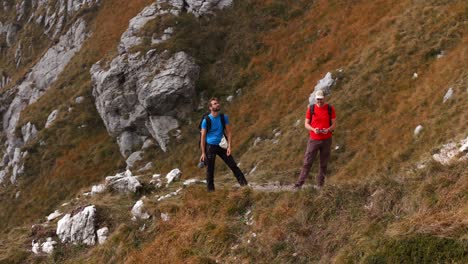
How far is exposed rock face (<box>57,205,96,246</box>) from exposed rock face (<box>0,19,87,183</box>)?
3533 centimetres

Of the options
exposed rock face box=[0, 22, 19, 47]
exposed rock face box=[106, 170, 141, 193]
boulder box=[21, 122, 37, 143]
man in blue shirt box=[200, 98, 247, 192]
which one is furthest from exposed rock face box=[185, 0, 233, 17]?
exposed rock face box=[0, 22, 19, 47]

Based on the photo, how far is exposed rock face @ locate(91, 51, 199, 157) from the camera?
32.4 m

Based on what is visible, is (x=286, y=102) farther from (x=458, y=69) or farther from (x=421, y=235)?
(x=421, y=235)

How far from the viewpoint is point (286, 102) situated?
27.0 metres

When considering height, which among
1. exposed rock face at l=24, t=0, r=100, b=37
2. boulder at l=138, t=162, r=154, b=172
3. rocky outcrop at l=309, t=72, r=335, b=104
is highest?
exposed rock face at l=24, t=0, r=100, b=37

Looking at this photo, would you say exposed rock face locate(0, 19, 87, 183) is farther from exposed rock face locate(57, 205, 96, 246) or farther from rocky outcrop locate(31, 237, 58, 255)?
exposed rock face locate(57, 205, 96, 246)

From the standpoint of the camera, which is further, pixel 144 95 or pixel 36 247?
pixel 144 95

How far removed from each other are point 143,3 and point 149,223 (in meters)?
36.9

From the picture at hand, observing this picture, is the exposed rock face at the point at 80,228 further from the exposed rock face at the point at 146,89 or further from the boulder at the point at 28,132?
the boulder at the point at 28,132

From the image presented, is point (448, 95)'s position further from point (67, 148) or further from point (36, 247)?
point (67, 148)

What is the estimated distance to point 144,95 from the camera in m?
32.9

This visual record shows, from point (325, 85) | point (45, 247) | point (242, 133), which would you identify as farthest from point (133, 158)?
point (45, 247)

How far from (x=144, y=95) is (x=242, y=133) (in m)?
9.37

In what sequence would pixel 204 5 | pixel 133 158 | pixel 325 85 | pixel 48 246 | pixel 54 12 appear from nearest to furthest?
pixel 48 246 < pixel 325 85 < pixel 133 158 < pixel 204 5 < pixel 54 12
